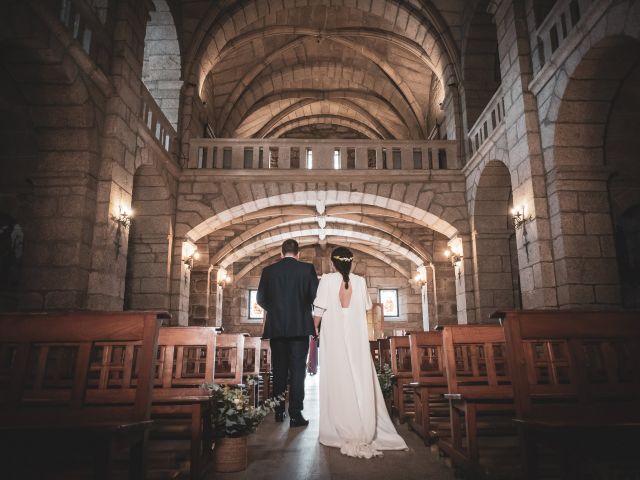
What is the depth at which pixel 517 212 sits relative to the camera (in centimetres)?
670

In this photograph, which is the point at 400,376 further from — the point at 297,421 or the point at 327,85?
the point at 327,85

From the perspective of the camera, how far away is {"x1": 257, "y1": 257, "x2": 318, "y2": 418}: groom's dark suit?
4016mm

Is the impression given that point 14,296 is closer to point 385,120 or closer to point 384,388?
point 384,388

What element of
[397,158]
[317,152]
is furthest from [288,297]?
[397,158]

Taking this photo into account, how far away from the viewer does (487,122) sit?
8.32 m

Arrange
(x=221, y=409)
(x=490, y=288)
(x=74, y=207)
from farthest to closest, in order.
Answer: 1. (x=490, y=288)
2. (x=74, y=207)
3. (x=221, y=409)

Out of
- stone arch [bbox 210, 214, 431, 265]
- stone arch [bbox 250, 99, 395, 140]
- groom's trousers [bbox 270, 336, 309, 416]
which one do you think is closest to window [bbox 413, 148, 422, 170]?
stone arch [bbox 210, 214, 431, 265]

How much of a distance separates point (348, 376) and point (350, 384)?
2.3 inches

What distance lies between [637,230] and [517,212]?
9.95 ft

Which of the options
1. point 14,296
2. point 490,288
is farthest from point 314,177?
point 14,296

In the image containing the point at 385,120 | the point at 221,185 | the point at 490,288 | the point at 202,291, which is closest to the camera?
Answer: the point at 490,288

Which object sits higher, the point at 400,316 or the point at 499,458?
the point at 400,316

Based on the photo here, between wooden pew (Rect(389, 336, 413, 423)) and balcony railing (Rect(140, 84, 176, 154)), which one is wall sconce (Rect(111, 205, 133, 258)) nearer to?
balcony railing (Rect(140, 84, 176, 154))

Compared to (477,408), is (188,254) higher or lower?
higher
